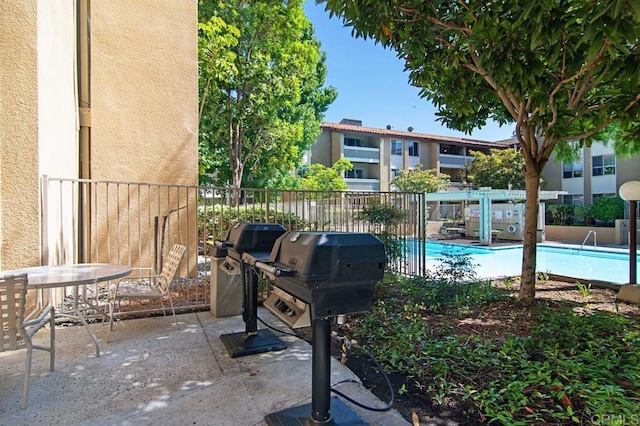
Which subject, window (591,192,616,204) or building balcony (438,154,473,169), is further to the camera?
building balcony (438,154,473,169)

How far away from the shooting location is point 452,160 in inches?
1267

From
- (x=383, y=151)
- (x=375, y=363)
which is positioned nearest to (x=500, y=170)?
(x=383, y=151)

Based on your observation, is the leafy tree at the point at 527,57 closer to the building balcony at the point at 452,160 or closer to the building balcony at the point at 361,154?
the building balcony at the point at 361,154

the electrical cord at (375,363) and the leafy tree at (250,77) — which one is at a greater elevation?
the leafy tree at (250,77)

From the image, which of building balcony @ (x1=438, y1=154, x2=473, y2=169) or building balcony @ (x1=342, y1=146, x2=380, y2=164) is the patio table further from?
building balcony @ (x1=438, y1=154, x2=473, y2=169)

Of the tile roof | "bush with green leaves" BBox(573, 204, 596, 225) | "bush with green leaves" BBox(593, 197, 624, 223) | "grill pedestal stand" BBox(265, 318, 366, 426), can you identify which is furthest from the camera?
the tile roof

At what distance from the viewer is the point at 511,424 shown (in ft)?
7.63

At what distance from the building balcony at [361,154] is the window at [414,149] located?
3576mm

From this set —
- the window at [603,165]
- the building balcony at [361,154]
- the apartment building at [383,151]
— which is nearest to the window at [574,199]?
the window at [603,165]

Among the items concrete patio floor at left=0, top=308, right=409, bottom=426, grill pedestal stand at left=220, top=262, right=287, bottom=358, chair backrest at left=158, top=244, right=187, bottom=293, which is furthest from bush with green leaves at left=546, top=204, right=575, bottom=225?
chair backrest at left=158, top=244, right=187, bottom=293

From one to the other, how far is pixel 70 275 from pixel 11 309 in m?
0.95

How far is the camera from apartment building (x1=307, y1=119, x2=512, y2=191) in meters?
28.2

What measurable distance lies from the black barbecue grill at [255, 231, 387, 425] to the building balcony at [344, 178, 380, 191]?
86.7ft

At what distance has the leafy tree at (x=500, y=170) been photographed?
22.9 meters
